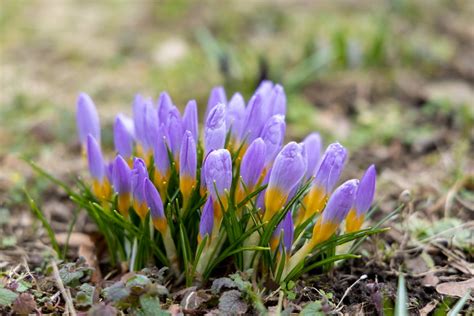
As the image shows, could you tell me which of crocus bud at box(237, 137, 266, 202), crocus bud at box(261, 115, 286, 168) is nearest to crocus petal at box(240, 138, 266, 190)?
crocus bud at box(237, 137, 266, 202)

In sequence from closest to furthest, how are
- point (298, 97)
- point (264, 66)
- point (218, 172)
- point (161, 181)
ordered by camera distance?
point (218, 172) < point (161, 181) < point (264, 66) < point (298, 97)

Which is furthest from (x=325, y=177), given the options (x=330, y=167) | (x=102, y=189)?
(x=102, y=189)

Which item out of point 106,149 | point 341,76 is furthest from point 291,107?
point 106,149

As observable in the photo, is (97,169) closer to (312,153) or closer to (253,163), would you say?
(253,163)

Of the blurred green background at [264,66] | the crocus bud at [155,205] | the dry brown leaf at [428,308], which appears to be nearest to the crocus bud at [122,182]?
the crocus bud at [155,205]

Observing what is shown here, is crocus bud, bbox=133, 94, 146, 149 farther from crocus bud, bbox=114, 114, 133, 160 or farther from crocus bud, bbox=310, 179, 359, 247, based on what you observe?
crocus bud, bbox=310, 179, 359, 247

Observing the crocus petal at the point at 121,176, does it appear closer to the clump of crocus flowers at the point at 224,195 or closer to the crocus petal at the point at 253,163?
the clump of crocus flowers at the point at 224,195
